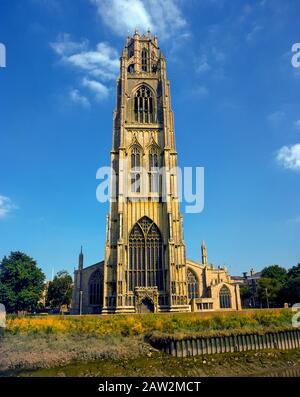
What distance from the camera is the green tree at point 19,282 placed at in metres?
45.5

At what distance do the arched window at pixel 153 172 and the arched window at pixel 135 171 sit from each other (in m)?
1.73

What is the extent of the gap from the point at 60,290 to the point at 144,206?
97.4 feet

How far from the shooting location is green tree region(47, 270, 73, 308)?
63.7 meters

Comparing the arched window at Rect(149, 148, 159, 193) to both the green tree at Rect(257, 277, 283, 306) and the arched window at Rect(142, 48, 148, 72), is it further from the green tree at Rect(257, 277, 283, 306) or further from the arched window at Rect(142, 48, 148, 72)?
the green tree at Rect(257, 277, 283, 306)

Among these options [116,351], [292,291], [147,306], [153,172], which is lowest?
[116,351]

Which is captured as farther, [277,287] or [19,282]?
[277,287]

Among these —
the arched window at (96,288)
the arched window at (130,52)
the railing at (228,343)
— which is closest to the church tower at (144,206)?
the arched window at (96,288)

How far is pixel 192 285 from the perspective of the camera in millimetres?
51188

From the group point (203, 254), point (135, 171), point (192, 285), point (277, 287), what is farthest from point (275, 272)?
point (135, 171)

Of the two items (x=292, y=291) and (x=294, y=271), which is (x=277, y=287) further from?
(x=292, y=291)

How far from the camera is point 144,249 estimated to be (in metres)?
44.5

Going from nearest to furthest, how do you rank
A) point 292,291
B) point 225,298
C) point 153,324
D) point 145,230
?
point 153,324, point 145,230, point 225,298, point 292,291
